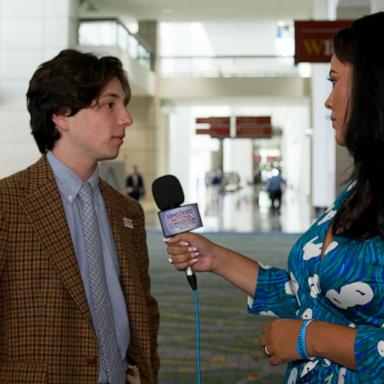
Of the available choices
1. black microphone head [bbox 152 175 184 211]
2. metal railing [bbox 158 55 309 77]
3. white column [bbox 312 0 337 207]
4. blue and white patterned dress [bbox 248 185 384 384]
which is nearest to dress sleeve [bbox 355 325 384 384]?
blue and white patterned dress [bbox 248 185 384 384]

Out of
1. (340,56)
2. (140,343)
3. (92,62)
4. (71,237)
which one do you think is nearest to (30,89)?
(92,62)

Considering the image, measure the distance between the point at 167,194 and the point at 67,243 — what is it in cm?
31

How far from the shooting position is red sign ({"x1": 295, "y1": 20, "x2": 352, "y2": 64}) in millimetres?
9969

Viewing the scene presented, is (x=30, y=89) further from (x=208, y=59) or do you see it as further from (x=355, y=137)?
(x=208, y=59)

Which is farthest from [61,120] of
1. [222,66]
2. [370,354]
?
[222,66]

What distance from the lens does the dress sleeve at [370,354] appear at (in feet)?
4.67

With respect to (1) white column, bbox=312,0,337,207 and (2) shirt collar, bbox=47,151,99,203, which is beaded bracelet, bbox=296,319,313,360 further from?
(1) white column, bbox=312,0,337,207

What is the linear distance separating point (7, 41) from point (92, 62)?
17498mm

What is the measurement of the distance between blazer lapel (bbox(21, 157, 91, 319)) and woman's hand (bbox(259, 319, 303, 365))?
0.61 m

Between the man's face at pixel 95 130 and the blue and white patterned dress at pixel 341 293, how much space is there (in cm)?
75

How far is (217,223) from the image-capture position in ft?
59.3

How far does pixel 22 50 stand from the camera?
61.4 feet

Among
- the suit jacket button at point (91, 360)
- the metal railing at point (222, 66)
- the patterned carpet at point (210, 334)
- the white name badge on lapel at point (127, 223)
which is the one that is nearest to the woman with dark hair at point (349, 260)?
the suit jacket button at point (91, 360)

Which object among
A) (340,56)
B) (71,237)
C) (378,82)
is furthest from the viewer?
(71,237)
